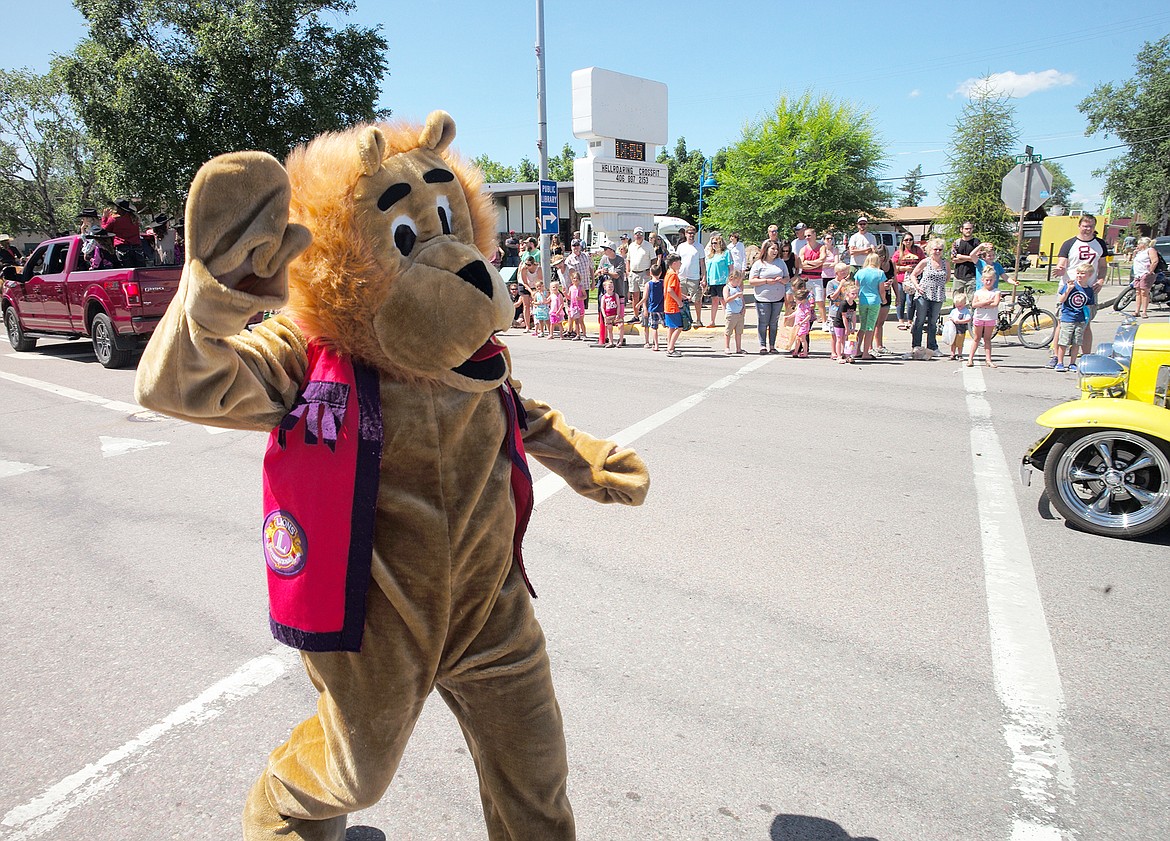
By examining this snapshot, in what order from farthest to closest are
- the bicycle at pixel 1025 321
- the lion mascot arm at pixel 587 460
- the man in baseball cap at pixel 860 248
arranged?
the bicycle at pixel 1025 321, the man in baseball cap at pixel 860 248, the lion mascot arm at pixel 587 460

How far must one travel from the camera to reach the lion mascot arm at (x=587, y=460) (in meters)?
2.15

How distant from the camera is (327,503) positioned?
5.26 ft

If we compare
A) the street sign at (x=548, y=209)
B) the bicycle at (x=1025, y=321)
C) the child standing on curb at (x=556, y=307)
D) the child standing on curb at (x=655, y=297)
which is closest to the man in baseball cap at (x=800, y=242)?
the child standing on curb at (x=655, y=297)

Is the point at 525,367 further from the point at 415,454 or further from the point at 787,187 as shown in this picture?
the point at 787,187

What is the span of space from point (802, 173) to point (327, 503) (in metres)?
25.8

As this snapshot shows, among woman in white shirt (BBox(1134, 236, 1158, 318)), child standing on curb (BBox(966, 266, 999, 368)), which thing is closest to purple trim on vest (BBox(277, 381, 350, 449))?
child standing on curb (BBox(966, 266, 999, 368))

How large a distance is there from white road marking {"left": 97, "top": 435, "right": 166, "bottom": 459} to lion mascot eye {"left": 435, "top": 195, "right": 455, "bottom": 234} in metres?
6.33

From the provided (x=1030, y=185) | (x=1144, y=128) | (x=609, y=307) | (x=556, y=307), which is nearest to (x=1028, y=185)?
(x=1030, y=185)

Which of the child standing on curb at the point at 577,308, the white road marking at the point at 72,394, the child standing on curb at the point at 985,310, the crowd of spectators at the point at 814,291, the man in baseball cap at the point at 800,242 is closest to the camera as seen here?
the white road marking at the point at 72,394

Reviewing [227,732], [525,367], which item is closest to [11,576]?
[227,732]

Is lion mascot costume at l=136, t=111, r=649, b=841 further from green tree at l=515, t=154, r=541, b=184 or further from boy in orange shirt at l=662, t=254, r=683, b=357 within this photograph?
green tree at l=515, t=154, r=541, b=184

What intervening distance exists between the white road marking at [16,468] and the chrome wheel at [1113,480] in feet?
25.2

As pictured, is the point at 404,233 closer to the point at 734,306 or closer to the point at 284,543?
the point at 284,543

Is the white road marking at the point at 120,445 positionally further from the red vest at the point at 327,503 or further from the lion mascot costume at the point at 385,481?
the red vest at the point at 327,503
